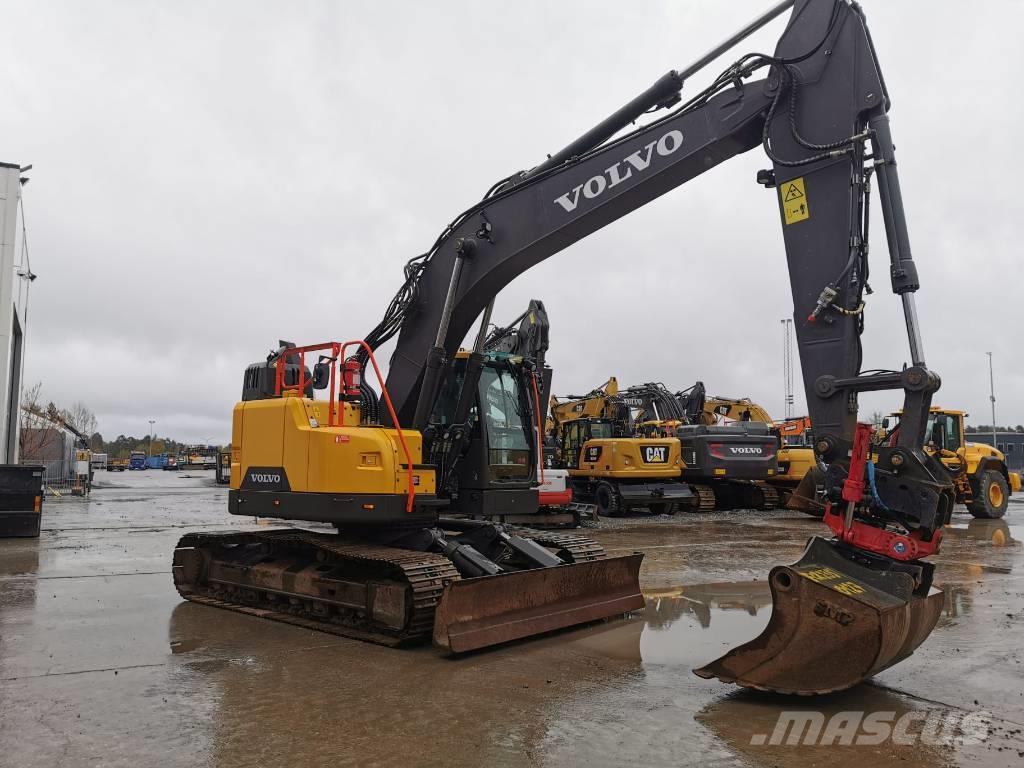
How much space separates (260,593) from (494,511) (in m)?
2.38

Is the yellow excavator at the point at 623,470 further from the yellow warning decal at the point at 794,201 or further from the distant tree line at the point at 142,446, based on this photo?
the distant tree line at the point at 142,446

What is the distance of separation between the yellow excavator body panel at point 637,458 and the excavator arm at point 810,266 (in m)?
11.3

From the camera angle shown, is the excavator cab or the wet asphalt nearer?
the wet asphalt

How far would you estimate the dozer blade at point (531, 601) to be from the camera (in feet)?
18.2

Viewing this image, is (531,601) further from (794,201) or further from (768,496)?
(768,496)

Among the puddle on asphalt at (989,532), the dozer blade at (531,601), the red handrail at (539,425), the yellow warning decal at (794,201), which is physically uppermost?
the yellow warning decal at (794,201)

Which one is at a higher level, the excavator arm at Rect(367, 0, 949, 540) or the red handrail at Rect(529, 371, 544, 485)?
the excavator arm at Rect(367, 0, 949, 540)

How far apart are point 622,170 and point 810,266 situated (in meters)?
1.79

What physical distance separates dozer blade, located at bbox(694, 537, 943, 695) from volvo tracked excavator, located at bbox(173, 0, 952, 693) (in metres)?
0.01

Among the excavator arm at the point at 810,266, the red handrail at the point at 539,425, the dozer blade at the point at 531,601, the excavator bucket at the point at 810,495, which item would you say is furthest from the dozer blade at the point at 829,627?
the red handrail at the point at 539,425

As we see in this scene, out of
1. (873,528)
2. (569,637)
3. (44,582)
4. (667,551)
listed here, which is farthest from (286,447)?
(667,551)

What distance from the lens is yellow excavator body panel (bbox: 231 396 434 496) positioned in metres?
6.31

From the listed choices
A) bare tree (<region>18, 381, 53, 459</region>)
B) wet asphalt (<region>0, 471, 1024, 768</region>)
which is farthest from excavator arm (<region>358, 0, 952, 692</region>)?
bare tree (<region>18, 381, 53, 459</region>)

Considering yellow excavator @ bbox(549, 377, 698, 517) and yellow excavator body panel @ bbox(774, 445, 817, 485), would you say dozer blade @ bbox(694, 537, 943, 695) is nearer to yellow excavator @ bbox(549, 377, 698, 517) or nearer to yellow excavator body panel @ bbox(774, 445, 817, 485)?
yellow excavator @ bbox(549, 377, 698, 517)
